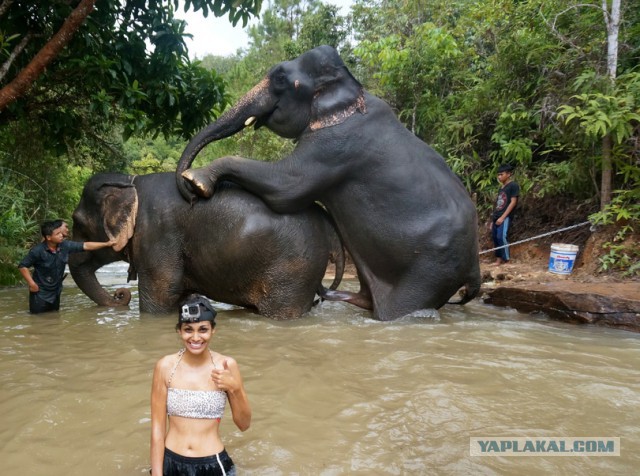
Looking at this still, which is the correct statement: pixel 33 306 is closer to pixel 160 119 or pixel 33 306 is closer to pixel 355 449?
pixel 160 119

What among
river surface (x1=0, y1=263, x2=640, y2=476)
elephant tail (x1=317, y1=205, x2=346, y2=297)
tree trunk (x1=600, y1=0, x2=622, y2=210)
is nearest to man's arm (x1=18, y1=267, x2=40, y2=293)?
river surface (x1=0, y1=263, x2=640, y2=476)

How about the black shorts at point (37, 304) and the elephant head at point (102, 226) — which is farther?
the black shorts at point (37, 304)

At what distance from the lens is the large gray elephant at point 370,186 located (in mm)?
4066

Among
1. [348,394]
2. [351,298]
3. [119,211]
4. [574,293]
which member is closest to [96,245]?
[119,211]

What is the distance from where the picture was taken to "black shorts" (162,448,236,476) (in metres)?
1.66

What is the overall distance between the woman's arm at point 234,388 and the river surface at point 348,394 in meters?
0.21

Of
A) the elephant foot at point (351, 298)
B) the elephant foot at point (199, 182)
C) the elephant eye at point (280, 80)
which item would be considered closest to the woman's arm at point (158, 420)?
the elephant foot at point (199, 182)

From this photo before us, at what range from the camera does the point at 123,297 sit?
197 inches

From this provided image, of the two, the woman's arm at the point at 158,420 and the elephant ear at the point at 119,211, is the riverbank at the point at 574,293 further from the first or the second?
the woman's arm at the point at 158,420

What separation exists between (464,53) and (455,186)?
6.79 meters

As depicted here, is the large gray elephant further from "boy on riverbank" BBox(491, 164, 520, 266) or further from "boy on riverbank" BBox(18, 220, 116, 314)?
"boy on riverbank" BBox(491, 164, 520, 266)

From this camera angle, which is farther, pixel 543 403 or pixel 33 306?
pixel 33 306

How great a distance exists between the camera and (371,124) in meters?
4.20

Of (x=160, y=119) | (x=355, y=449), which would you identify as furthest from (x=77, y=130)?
(x=355, y=449)
